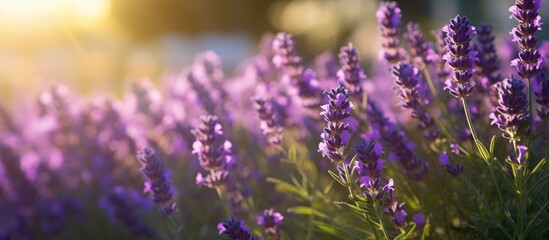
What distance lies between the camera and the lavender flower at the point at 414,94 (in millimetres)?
2150

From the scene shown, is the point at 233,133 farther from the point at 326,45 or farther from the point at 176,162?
the point at 326,45

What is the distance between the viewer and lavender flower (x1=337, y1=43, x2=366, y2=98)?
2525 mm

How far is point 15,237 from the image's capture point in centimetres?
382

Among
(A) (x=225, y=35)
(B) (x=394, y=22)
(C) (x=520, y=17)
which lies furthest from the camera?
(A) (x=225, y=35)

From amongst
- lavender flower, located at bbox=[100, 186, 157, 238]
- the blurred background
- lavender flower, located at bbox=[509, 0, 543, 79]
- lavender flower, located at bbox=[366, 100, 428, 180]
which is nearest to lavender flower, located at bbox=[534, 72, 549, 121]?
lavender flower, located at bbox=[509, 0, 543, 79]

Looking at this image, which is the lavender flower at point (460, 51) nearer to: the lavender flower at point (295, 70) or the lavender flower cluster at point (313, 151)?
the lavender flower cluster at point (313, 151)

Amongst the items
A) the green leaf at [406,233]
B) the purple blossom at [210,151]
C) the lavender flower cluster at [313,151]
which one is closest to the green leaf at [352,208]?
the lavender flower cluster at [313,151]

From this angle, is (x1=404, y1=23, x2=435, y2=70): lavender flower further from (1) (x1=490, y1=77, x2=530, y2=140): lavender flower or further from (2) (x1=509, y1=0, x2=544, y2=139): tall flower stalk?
(1) (x1=490, y1=77, x2=530, y2=140): lavender flower

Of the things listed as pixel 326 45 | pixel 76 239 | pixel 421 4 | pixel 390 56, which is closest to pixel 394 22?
pixel 390 56

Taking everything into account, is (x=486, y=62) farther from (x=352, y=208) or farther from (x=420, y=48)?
(x=352, y=208)

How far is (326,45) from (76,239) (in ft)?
45.4

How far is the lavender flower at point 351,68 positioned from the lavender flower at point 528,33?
74cm

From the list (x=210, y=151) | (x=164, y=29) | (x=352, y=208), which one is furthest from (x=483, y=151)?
(x=164, y=29)

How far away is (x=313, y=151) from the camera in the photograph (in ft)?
12.2
